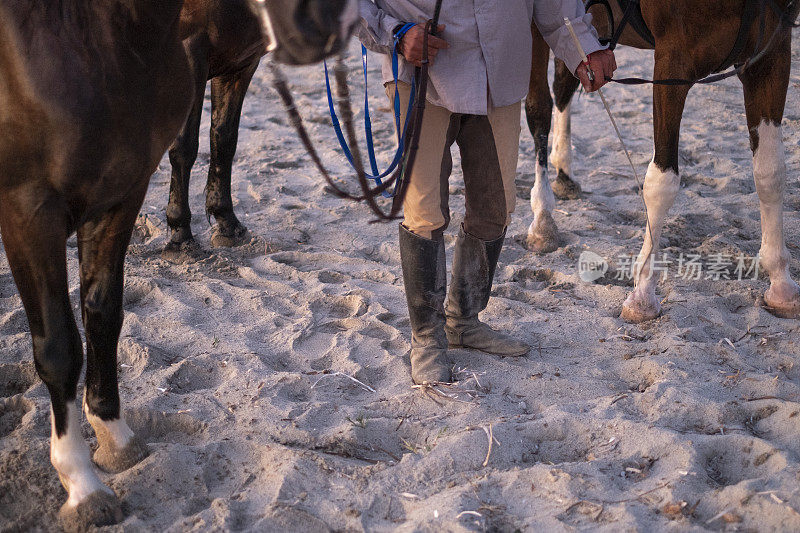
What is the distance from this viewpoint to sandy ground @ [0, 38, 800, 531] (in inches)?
94.3

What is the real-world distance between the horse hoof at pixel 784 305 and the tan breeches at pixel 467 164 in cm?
152

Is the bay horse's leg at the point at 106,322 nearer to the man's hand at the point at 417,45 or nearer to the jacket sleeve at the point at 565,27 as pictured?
the man's hand at the point at 417,45

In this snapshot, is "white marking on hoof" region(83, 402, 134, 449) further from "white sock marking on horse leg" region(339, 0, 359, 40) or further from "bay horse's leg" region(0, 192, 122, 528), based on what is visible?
"white sock marking on horse leg" region(339, 0, 359, 40)

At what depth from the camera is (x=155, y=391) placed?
3088mm

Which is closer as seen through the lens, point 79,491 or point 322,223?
point 79,491

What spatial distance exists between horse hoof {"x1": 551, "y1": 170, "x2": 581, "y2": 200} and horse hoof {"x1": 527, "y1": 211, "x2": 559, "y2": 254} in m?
0.76

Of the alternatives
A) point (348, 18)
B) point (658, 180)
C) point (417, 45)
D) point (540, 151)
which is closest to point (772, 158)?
point (658, 180)

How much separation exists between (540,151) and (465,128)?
1.84 meters

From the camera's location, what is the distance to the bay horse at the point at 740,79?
340 cm

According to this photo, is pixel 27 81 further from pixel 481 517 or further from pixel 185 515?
pixel 481 517

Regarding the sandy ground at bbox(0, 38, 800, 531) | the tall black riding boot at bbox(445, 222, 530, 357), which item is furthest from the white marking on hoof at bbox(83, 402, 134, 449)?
the tall black riding boot at bbox(445, 222, 530, 357)

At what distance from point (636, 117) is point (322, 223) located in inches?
139

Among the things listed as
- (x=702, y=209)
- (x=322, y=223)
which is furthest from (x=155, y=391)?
(x=702, y=209)

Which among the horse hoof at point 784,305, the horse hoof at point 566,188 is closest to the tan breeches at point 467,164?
the horse hoof at point 784,305
